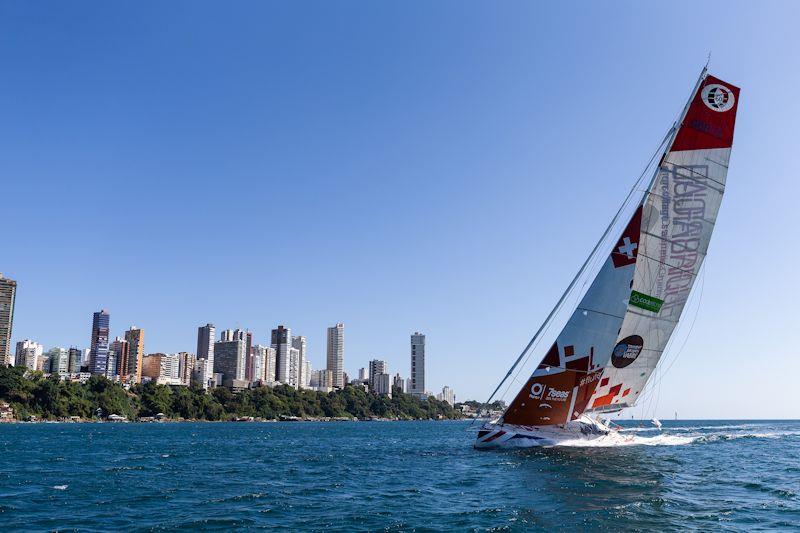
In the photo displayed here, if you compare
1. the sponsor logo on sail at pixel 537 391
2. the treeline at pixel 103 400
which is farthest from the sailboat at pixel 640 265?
the treeline at pixel 103 400

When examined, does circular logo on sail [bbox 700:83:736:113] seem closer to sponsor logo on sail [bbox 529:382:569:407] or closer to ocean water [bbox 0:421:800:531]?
sponsor logo on sail [bbox 529:382:569:407]

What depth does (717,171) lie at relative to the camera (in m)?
42.7

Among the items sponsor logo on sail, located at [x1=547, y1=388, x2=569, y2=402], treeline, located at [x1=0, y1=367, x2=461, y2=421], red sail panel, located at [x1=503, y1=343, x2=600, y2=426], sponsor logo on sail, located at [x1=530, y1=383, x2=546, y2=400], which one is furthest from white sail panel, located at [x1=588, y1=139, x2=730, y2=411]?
treeline, located at [x1=0, y1=367, x2=461, y2=421]

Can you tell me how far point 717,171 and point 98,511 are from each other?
135 feet

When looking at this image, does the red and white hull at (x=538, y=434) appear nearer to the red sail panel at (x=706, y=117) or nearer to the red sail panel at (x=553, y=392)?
the red sail panel at (x=553, y=392)

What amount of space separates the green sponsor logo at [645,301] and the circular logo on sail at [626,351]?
2.58 metres

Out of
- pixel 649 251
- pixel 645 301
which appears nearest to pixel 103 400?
pixel 645 301

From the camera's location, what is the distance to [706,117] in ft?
139

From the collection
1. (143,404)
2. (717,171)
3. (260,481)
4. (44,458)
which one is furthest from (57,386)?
(717,171)

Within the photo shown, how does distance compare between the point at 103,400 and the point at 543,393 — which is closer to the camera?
the point at 543,393

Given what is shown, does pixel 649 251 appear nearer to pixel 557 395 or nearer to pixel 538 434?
pixel 557 395

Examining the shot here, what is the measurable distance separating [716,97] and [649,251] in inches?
443

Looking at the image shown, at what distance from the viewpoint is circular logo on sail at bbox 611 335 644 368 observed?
45.9 metres

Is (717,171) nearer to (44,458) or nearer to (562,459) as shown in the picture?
(562,459)
